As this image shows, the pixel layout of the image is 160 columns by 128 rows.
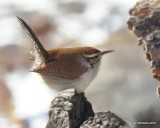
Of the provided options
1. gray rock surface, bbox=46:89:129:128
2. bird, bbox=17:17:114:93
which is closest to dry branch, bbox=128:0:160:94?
gray rock surface, bbox=46:89:129:128

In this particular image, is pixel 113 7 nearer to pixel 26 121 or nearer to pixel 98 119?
pixel 26 121

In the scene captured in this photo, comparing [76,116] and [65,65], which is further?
[65,65]

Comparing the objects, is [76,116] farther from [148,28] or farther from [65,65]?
[65,65]

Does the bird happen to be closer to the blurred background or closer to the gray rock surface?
the blurred background

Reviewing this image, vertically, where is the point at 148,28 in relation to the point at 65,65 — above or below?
above

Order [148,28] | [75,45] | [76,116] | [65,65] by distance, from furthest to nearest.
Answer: [75,45], [65,65], [148,28], [76,116]

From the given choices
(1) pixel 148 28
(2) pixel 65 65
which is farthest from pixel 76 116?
(2) pixel 65 65

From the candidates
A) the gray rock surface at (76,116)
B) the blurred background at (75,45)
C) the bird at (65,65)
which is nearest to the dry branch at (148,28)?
the gray rock surface at (76,116)
